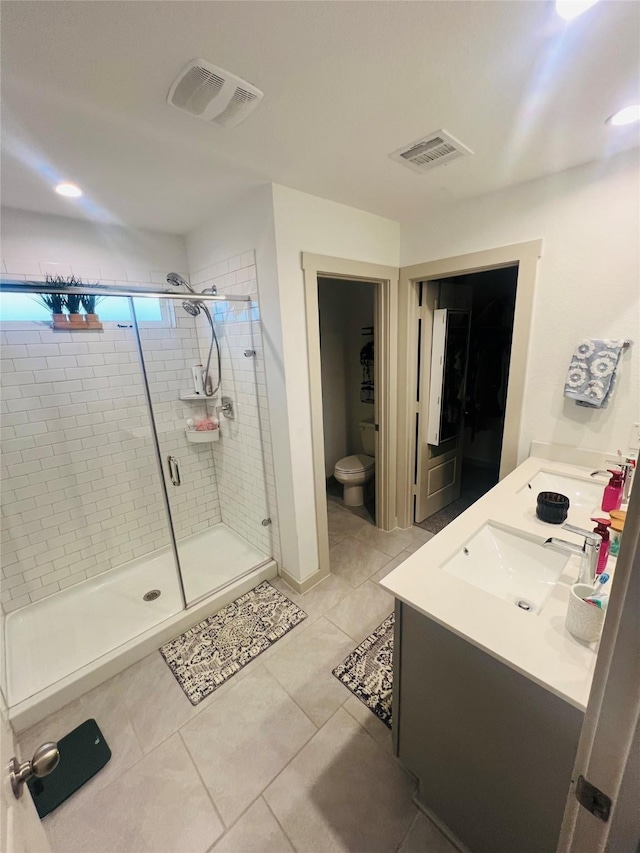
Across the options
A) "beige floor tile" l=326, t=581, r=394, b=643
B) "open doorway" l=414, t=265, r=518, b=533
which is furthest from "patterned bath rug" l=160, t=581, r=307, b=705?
"open doorway" l=414, t=265, r=518, b=533

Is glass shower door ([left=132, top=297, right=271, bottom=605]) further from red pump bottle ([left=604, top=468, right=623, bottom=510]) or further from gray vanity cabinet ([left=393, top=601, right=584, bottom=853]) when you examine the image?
red pump bottle ([left=604, top=468, right=623, bottom=510])

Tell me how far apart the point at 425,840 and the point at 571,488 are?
1.64 meters

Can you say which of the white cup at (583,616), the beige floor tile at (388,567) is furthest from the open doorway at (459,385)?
the white cup at (583,616)

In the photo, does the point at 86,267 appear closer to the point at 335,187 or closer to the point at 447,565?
the point at 335,187

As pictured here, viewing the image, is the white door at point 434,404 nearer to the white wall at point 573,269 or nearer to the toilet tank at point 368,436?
the white wall at point 573,269

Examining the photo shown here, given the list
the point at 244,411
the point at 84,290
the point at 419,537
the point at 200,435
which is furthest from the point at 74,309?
the point at 419,537

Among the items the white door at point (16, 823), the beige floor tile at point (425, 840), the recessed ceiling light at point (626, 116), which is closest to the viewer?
the white door at point (16, 823)

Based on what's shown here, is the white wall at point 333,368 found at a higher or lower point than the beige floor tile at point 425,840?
higher

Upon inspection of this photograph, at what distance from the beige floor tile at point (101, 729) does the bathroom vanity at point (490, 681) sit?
47.3 inches

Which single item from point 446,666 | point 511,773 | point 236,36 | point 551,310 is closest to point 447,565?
point 446,666

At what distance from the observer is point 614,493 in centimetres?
151

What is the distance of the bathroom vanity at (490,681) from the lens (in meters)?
0.88

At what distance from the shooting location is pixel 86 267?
2324 mm

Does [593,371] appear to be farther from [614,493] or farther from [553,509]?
[553,509]
